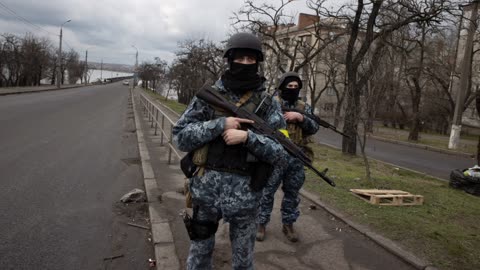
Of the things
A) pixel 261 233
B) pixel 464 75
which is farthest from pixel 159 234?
pixel 464 75

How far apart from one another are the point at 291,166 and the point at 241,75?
5.96ft

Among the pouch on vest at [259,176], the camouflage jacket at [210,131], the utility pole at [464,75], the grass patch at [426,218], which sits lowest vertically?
the grass patch at [426,218]

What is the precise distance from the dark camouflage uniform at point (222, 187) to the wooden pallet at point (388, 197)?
3819mm

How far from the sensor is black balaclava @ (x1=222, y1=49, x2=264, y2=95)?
2.43 m

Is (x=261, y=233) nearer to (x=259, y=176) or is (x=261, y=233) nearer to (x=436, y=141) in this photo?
(x=259, y=176)

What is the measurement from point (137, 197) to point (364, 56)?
921 centimetres

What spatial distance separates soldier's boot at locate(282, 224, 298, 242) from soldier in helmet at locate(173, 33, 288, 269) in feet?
5.30

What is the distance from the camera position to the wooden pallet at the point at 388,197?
19.1 feet

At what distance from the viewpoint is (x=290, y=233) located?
4152 mm

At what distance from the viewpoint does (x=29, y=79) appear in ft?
164

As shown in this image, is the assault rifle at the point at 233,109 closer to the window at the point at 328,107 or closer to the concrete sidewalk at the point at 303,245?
the concrete sidewalk at the point at 303,245

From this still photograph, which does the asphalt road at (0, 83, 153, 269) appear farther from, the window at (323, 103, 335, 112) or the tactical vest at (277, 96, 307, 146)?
the window at (323, 103, 335, 112)

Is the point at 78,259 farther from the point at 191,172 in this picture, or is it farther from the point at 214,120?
the point at 214,120

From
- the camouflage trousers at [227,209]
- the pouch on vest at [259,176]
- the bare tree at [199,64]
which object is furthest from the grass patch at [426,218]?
the bare tree at [199,64]
